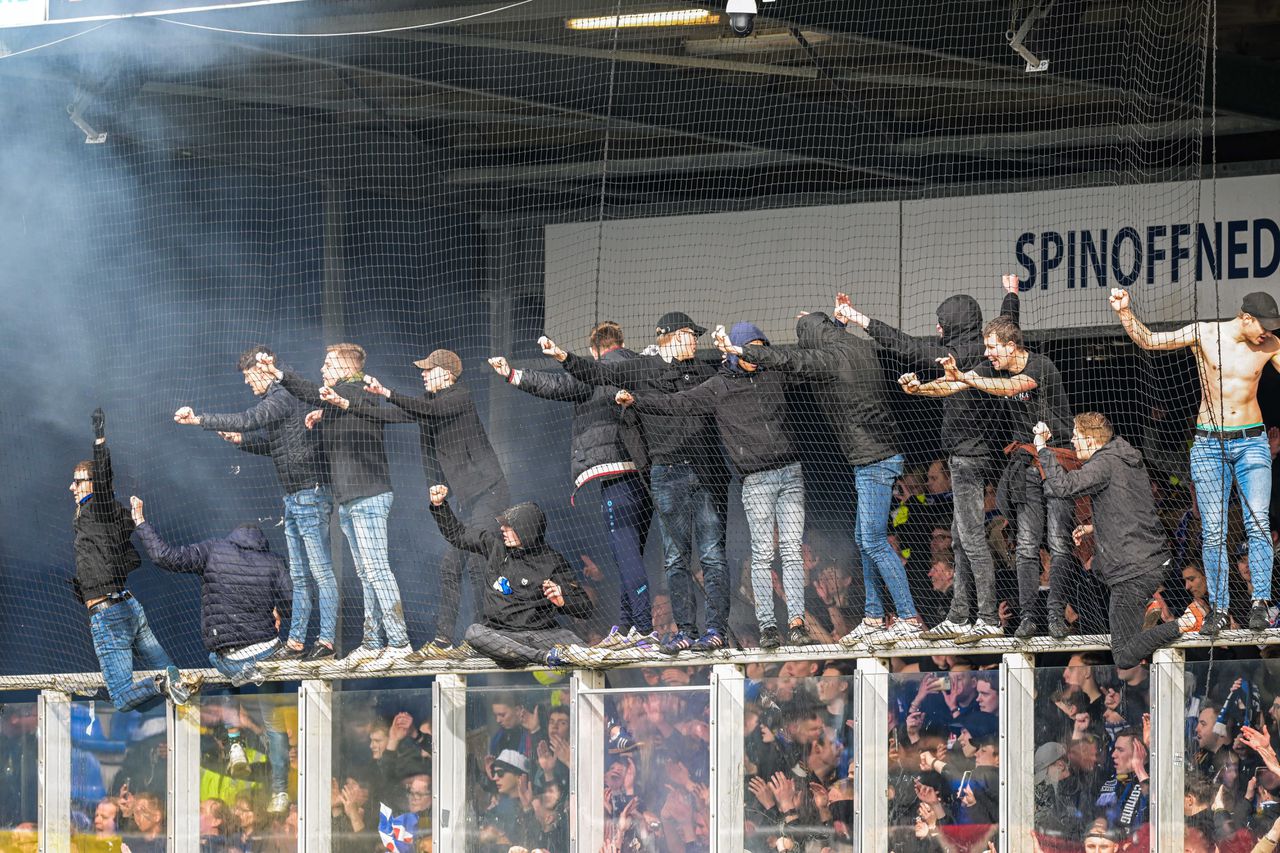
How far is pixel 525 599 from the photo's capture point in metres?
11.0

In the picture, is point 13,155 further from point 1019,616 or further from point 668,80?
point 1019,616

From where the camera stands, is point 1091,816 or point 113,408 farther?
Result: point 113,408

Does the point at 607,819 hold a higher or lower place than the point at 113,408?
lower

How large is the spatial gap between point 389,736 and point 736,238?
4.17m

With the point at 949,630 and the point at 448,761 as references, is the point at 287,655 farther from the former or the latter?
the point at 949,630

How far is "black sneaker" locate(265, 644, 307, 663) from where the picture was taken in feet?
38.7

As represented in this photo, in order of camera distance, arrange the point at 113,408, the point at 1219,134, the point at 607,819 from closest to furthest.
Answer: the point at 607,819 < the point at 1219,134 < the point at 113,408

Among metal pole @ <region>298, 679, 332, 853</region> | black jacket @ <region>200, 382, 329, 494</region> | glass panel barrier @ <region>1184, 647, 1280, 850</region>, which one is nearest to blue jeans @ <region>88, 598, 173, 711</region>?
metal pole @ <region>298, 679, 332, 853</region>

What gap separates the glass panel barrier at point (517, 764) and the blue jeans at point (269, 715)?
3.96ft

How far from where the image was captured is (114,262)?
14406 millimetres

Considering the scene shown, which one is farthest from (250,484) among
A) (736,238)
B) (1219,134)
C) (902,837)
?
(1219,134)

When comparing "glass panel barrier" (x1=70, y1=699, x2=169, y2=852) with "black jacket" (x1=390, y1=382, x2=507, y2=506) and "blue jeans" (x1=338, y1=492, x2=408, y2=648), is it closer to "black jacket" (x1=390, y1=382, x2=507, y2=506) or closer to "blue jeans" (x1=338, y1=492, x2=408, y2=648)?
"blue jeans" (x1=338, y1=492, x2=408, y2=648)

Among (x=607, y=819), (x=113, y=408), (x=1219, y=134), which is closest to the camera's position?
(x=607, y=819)

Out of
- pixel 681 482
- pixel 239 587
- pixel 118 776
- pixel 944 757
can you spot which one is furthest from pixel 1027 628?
pixel 118 776
